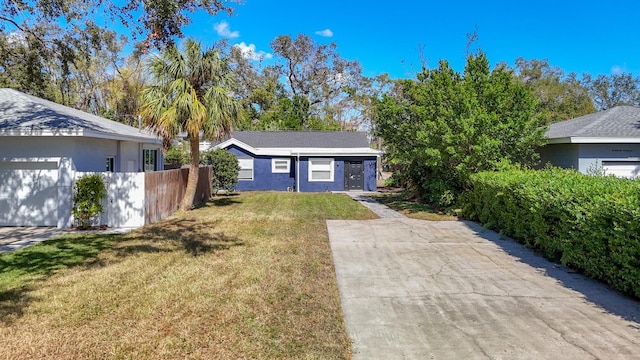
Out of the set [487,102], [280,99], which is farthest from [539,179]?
[280,99]

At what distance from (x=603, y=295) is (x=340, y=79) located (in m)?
39.9

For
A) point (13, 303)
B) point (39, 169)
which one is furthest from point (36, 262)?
point (39, 169)

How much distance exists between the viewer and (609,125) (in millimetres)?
14062

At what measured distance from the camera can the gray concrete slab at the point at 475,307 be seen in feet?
Answer: 13.0

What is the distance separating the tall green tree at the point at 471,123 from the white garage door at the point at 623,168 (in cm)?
226

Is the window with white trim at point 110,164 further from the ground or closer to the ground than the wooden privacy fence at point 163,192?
further from the ground

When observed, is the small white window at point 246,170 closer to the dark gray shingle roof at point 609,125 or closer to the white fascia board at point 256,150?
the white fascia board at point 256,150

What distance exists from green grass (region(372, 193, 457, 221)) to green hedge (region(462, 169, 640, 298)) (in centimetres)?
318

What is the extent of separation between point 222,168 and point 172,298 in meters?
14.8

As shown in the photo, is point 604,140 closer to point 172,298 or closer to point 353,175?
point 353,175

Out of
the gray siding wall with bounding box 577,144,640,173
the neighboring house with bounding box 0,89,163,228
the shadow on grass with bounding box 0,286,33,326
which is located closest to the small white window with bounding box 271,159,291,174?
the neighboring house with bounding box 0,89,163,228

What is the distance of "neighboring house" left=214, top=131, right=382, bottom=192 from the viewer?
23.7m

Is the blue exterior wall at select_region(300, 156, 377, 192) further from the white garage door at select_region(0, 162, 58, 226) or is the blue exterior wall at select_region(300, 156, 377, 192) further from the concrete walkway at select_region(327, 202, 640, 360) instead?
the concrete walkway at select_region(327, 202, 640, 360)

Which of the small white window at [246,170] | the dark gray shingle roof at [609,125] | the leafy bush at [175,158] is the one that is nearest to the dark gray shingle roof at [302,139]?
the small white window at [246,170]
